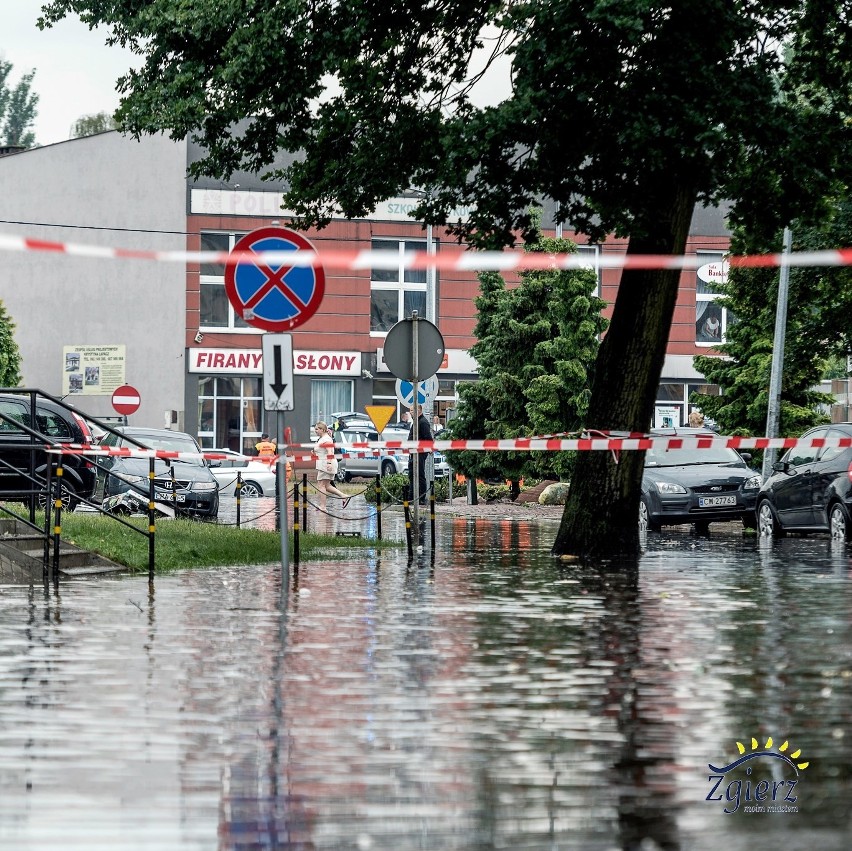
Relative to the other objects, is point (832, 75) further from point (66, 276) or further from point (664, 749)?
point (66, 276)

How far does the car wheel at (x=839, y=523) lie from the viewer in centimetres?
2377

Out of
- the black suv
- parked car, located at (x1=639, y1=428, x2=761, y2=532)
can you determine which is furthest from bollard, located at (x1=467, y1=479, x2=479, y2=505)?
the black suv

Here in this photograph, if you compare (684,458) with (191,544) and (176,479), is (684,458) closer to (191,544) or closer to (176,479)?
(176,479)

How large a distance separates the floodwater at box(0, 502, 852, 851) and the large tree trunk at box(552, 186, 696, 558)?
4.84 metres

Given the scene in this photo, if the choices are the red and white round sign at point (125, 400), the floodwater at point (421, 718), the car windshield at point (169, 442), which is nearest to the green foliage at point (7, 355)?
the red and white round sign at point (125, 400)

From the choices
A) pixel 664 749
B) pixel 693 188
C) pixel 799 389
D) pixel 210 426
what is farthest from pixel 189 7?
pixel 210 426

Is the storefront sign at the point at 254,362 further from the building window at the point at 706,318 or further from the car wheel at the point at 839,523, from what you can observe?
the car wheel at the point at 839,523

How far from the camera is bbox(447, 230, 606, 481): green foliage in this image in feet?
155

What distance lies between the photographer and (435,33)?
2023 cm

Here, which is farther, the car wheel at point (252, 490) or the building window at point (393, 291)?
the building window at point (393, 291)

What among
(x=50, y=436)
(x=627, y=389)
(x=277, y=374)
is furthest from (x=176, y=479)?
(x=277, y=374)

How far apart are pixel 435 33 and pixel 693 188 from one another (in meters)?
3.33

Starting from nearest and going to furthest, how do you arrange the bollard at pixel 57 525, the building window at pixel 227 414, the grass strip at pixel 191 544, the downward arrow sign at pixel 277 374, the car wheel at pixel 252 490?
the downward arrow sign at pixel 277 374
the bollard at pixel 57 525
the grass strip at pixel 191 544
the car wheel at pixel 252 490
the building window at pixel 227 414

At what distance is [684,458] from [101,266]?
38.2 metres
